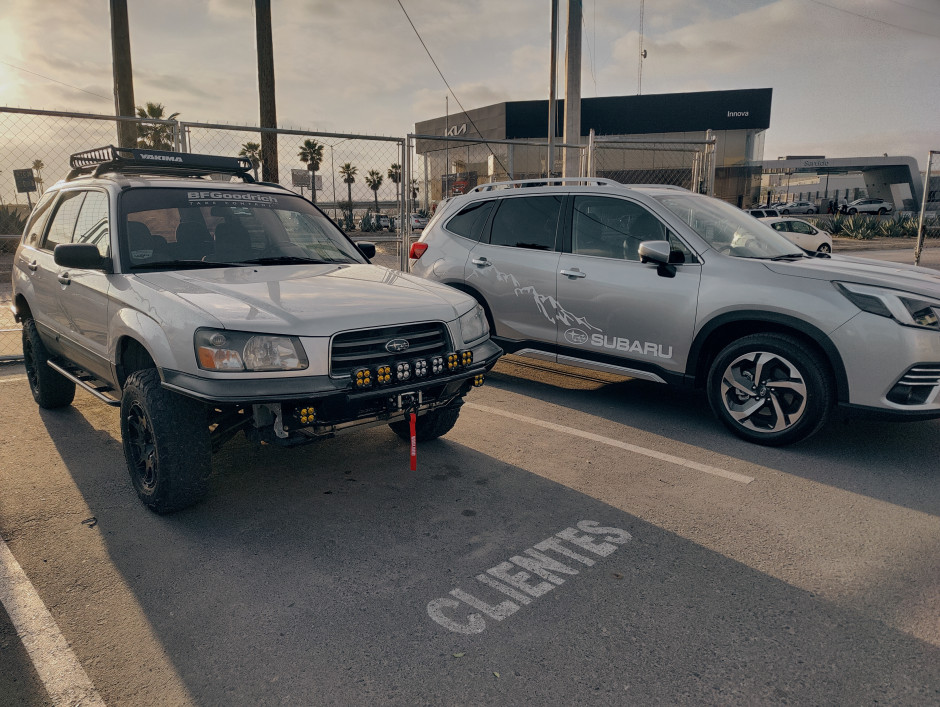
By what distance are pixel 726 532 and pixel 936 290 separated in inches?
92.3

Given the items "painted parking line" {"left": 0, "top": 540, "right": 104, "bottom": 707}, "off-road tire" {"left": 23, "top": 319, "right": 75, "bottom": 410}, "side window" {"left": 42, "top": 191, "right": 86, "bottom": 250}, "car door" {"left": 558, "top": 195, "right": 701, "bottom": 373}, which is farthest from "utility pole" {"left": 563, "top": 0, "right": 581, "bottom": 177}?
"painted parking line" {"left": 0, "top": 540, "right": 104, "bottom": 707}

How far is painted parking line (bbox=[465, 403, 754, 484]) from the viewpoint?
14.3 ft

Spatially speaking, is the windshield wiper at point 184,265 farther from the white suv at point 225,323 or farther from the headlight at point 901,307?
the headlight at point 901,307

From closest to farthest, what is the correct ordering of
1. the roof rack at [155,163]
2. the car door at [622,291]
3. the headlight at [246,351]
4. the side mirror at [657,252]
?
the headlight at [246,351] → the roof rack at [155,163] → the side mirror at [657,252] → the car door at [622,291]

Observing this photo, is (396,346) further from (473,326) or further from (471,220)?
(471,220)

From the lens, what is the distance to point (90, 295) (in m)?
4.25

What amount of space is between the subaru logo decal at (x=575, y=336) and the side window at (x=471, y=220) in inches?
56.6

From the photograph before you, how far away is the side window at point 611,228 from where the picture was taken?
5.53 meters

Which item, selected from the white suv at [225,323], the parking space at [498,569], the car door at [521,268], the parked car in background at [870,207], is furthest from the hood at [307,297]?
the parked car in background at [870,207]

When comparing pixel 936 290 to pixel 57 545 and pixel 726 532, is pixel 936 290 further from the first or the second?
pixel 57 545

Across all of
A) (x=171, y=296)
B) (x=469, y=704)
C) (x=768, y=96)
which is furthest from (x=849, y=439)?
(x=768, y=96)

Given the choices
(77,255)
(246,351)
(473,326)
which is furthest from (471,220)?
(246,351)

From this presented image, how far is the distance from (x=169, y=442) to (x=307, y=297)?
99cm

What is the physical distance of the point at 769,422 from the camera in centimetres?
481
